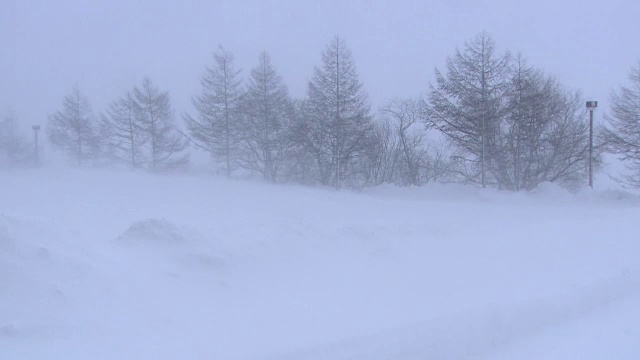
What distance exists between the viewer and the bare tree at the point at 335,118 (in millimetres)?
28656

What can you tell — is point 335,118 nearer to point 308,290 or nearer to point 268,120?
point 268,120

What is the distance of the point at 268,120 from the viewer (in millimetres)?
31094

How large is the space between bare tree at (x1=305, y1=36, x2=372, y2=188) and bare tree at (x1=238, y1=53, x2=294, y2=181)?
6.02ft

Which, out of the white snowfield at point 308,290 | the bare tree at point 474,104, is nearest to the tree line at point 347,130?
the bare tree at point 474,104

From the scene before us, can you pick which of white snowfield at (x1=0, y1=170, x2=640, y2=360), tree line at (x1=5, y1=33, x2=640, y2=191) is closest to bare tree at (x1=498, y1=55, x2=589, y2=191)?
tree line at (x1=5, y1=33, x2=640, y2=191)

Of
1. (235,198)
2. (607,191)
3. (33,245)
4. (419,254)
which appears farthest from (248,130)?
(33,245)

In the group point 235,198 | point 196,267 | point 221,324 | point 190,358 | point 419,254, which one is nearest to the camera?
point 190,358

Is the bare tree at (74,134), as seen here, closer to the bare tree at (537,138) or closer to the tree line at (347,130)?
the tree line at (347,130)

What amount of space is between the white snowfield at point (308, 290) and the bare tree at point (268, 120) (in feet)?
58.7

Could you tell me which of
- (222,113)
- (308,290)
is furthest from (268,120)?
(308,290)

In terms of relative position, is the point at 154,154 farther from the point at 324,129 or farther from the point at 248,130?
the point at 324,129

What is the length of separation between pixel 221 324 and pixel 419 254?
422cm

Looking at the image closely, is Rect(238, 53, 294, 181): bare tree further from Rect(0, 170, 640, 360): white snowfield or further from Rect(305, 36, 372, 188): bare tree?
Rect(0, 170, 640, 360): white snowfield

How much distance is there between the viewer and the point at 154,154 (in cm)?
3466
